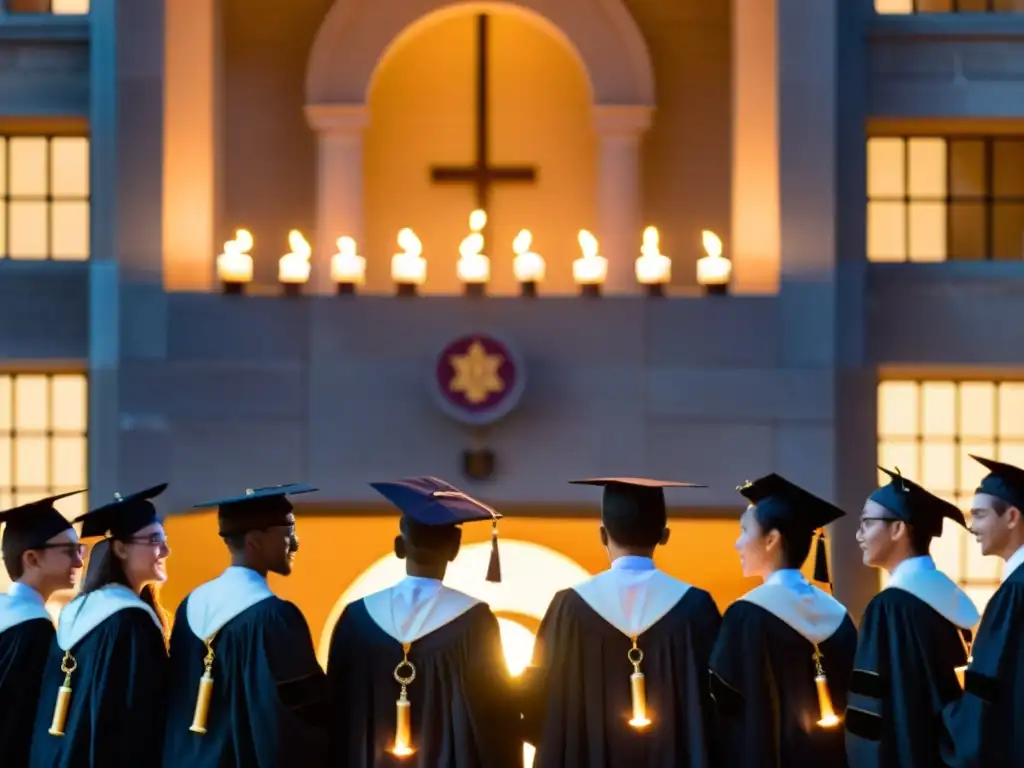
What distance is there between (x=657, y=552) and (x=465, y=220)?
303 cm

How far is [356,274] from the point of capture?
11.9m

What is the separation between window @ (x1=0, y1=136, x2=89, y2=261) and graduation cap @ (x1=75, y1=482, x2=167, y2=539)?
273 inches

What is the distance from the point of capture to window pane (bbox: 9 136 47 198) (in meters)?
13.8

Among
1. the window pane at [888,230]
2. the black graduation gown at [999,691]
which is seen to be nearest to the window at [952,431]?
the window pane at [888,230]

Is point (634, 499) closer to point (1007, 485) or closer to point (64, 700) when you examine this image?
point (1007, 485)

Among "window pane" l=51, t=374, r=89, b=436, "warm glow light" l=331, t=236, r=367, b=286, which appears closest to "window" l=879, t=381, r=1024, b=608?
"warm glow light" l=331, t=236, r=367, b=286

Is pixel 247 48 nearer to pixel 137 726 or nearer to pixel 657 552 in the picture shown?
pixel 657 552

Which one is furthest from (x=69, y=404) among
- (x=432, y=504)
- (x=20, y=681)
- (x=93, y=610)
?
(x=432, y=504)

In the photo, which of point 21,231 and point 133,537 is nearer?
point 133,537

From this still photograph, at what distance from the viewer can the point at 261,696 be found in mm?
6898

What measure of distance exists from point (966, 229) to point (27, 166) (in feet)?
24.6

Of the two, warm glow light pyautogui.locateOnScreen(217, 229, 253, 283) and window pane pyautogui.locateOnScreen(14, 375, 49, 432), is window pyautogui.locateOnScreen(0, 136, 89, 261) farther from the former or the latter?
warm glow light pyautogui.locateOnScreen(217, 229, 253, 283)

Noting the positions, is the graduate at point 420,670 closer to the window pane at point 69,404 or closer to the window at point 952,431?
the window pane at point 69,404

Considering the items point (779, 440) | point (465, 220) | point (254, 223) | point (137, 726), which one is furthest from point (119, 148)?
point (137, 726)
